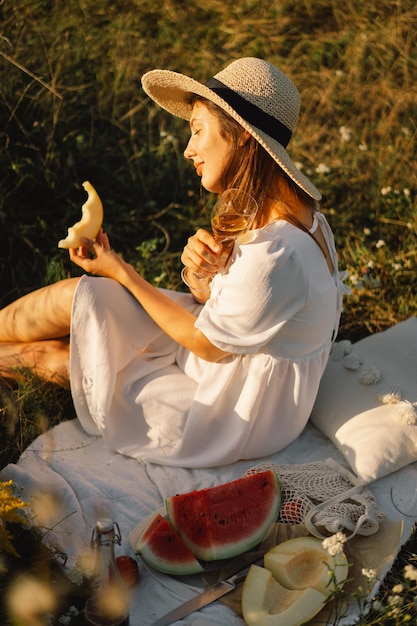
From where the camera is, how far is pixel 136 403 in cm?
365

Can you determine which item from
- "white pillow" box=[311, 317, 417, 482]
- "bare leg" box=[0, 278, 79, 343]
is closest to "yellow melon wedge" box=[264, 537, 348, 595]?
"white pillow" box=[311, 317, 417, 482]

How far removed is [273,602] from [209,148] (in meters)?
1.81

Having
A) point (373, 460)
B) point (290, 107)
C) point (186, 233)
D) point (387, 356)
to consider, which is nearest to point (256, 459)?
point (373, 460)

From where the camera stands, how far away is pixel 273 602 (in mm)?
2760

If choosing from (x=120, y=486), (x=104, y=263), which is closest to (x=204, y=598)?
(x=120, y=486)

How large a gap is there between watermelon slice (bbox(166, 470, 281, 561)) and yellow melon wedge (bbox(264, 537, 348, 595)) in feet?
0.51

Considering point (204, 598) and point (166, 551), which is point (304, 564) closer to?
point (204, 598)

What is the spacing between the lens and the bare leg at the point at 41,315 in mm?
3668

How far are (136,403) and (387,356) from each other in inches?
51.0

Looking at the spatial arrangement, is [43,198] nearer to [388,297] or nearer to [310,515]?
[388,297]

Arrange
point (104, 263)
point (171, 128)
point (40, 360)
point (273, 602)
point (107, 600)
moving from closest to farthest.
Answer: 1. point (107, 600)
2. point (273, 602)
3. point (104, 263)
4. point (40, 360)
5. point (171, 128)

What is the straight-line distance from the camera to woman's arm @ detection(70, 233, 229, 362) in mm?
3426

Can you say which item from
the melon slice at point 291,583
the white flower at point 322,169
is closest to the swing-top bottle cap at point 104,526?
the melon slice at point 291,583

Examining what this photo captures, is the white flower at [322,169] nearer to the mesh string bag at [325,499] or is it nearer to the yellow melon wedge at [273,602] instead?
the mesh string bag at [325,499]
